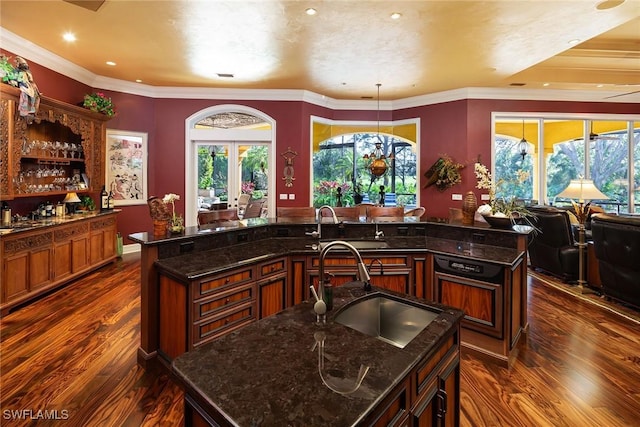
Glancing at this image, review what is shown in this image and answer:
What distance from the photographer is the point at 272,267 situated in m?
2.76

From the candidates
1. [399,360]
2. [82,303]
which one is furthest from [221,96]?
[399,360]

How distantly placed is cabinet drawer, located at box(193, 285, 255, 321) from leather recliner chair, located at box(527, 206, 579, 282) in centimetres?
395

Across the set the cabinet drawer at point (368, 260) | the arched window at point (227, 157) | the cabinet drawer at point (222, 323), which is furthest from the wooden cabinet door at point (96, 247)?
the cabinet drawer at point (368, 260)

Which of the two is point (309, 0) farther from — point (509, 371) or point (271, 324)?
point (509, 371)

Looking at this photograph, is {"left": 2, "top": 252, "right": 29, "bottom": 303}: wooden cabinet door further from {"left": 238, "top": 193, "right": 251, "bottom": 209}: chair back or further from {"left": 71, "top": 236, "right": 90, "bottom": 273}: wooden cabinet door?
{"left": 238, "top": 193, "right": 251, "bottom": 209}: chair back

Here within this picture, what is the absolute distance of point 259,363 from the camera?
1.11m

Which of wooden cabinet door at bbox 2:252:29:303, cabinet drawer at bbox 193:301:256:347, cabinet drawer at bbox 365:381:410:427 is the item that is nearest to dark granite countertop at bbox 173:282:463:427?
cabinet drawer at bbox 365:381:410:427

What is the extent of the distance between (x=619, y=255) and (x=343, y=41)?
409 cm

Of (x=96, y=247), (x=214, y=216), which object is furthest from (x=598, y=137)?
(x=96, y=247)

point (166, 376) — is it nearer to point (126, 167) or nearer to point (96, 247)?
point (96, 247)

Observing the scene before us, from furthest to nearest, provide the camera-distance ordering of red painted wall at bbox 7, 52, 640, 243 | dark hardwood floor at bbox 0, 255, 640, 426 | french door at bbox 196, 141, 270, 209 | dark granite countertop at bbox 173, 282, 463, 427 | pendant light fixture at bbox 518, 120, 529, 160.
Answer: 1. pendant light fixture at bbox 518, 120, 529, 160
2. french door at bbox 196, 141, 270, 209
3. red painted wall at bbox 7, 52, 640, 243
4. dark hardwood floor at bbox 0, 255, 640, 426
5. dark granite countertop at bbox 173, 282, 463, 427

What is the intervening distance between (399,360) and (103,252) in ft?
18.2

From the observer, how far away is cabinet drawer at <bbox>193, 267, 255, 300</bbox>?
223cm

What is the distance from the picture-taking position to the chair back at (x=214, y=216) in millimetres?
3654
